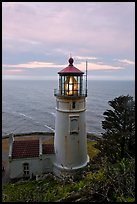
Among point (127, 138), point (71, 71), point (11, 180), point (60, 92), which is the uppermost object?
point (71, 71)

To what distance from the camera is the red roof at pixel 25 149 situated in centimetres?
1123

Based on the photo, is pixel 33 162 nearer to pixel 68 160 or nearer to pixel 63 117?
pixel 68 160

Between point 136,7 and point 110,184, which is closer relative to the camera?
point 136,7

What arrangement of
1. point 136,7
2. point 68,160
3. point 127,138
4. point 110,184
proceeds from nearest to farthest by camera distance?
point 136,7 < point 110,184 < point 127,138 < point 68,160

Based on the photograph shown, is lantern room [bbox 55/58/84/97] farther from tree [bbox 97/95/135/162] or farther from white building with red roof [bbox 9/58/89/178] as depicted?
tree [bbox 97/95/135/162]

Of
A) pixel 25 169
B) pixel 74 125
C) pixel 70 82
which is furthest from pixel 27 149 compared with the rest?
pixel 70 82

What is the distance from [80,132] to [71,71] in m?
2.84

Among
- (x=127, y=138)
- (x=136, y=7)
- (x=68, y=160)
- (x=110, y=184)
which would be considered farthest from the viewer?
(x=68, y=160)

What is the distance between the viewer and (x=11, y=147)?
11.3m

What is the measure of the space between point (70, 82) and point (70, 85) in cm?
14

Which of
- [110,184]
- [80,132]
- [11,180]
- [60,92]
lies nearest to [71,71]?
[60,92]

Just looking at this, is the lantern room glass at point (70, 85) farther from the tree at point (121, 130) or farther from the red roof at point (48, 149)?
the red roof at point (48, 149)

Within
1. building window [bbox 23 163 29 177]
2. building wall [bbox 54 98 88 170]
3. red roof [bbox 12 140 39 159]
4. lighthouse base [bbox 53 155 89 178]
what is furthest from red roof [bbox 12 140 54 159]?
lighthouse base [bbox 53 155 89 178]

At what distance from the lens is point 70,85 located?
10.3m
